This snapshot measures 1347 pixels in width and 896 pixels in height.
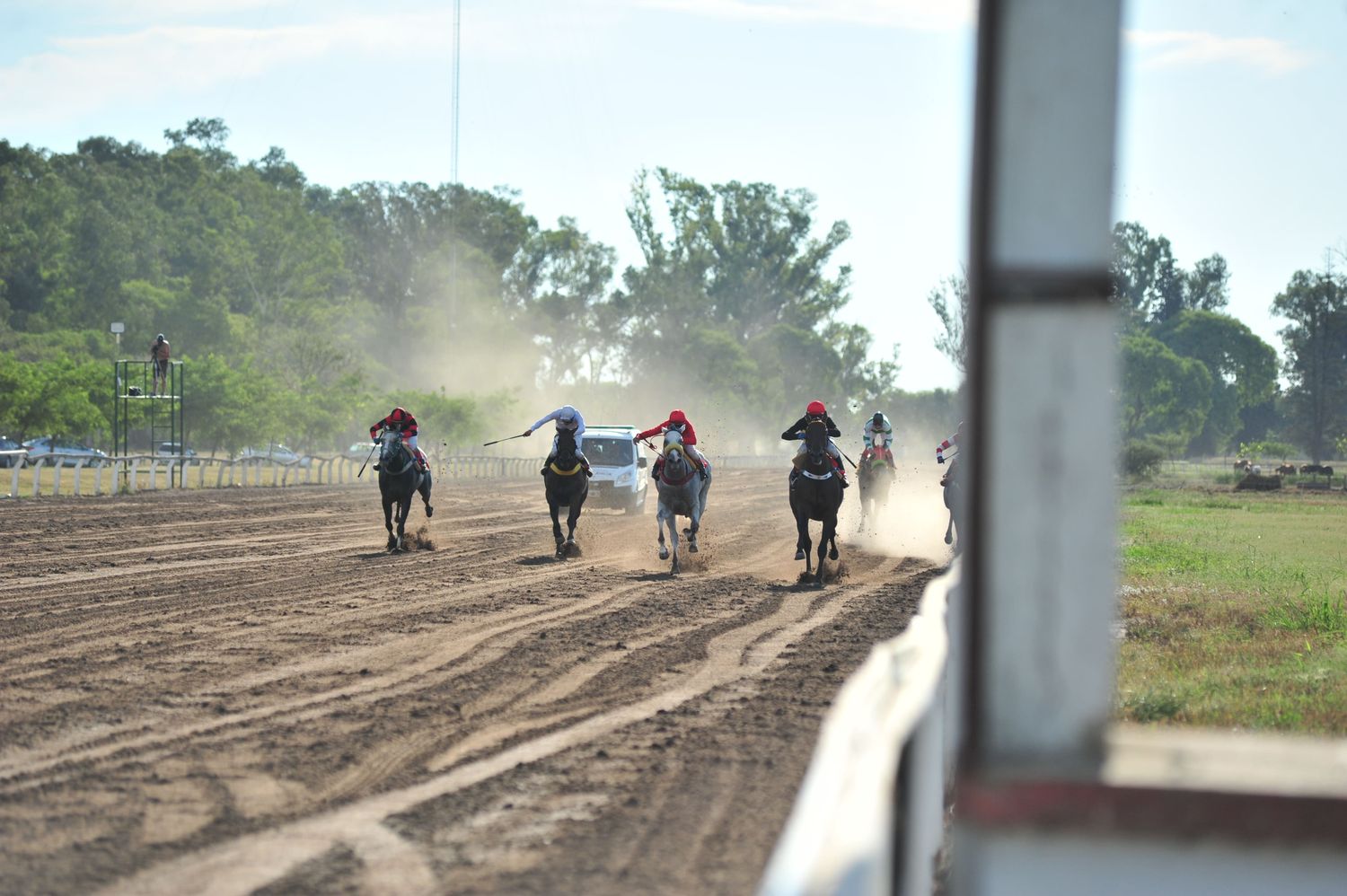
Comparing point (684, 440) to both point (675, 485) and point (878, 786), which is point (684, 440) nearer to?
point (675, 485)

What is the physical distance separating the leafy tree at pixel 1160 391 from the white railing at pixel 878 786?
286ft

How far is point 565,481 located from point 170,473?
1939 cm

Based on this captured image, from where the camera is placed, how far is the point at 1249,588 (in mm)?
18594

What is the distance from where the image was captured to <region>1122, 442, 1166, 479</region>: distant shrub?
216 feet

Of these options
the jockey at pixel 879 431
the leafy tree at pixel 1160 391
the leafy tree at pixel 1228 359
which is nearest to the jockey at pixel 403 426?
the jockey at pixel 879 431

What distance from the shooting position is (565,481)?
21.0 meters

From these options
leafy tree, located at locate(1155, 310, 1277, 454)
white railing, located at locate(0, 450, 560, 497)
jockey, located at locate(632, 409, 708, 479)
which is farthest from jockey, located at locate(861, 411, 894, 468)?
leafy tree, located at locate(1155, 310, 1277, 454)

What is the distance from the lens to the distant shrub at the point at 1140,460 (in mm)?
65875

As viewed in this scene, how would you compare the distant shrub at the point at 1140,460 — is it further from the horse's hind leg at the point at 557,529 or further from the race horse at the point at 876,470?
the horse's hind leg at the point at 557,529

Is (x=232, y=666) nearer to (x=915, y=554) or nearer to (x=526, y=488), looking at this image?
(x=915, y=554)

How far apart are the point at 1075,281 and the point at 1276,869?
4.24 feet

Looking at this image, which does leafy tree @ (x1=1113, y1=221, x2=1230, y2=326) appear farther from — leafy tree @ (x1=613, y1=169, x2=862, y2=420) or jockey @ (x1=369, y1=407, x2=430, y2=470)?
jockey @ (x1=369, y1=407, x2=430, y2=470)

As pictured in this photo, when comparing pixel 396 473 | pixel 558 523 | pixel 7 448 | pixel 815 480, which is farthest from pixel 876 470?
pixel 7 448

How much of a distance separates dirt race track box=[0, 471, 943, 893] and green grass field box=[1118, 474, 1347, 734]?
2302 mm
